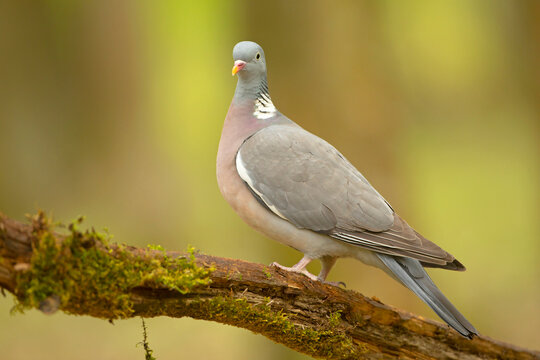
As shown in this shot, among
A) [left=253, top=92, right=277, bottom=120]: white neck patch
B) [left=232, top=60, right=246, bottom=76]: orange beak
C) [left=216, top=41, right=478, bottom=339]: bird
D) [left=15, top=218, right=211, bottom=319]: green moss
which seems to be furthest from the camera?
[left=253, top=92, right=277, bottom=120]: white neck patch

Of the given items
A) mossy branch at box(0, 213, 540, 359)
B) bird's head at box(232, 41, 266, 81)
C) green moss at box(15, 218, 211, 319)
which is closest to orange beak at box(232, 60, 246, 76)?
bird's head at box(232, 41, 266, 81)

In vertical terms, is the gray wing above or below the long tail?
above

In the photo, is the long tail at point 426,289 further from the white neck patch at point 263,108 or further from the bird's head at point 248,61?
the bird's head at point 248,61

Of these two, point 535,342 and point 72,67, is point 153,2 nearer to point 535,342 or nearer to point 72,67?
point 72,67

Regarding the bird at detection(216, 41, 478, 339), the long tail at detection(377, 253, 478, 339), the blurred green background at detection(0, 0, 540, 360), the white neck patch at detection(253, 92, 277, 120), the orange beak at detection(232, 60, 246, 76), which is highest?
the blurred green background at detection(0, 0, 540, 360)

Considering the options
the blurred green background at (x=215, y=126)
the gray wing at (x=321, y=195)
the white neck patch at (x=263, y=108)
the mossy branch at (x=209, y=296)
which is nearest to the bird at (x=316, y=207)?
the gray wing at (x=321, y=195)

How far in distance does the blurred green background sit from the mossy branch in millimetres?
2684

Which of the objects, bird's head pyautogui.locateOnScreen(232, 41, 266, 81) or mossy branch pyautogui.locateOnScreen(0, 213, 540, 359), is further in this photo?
bird's head pyautogui.locateOnScreen(232, 41, 266, 81)

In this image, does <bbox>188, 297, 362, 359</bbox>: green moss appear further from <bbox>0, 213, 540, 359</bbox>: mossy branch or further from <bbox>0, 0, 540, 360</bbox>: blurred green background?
<bbox>0, 0, 540, 360</bbox>: blurred green background

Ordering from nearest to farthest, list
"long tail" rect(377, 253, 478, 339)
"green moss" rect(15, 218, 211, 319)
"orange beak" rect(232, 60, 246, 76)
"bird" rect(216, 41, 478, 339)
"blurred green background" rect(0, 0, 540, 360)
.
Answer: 1. "green moss" rect(15, 218, 211, 319)
2. "long tail" rect(377, 253, 478, 339)
3. "bird" rect(216, 41, 478, 339)
4. "orange beak" rect(232, 60, 246, 76)
5. "blurred green background" rect(0, 0, 540, 360)

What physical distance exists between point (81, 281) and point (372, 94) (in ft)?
14.3

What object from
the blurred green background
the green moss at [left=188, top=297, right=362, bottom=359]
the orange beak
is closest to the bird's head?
the orange beak

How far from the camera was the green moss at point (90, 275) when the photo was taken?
2.19 meters

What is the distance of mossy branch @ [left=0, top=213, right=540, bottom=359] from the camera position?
220 cm
